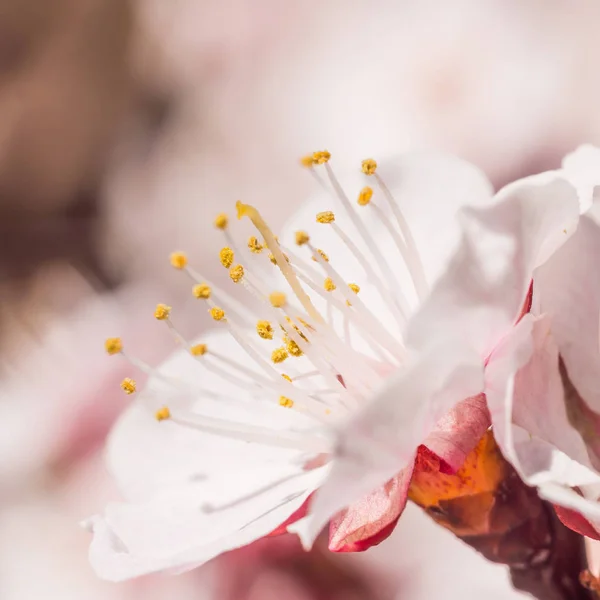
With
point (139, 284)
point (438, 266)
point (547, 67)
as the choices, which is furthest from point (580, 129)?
point (139, 284)

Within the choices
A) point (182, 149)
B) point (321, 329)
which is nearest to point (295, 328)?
point (321, 329)

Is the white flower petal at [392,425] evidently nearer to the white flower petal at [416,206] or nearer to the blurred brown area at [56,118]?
the white flower petal at [416,206]

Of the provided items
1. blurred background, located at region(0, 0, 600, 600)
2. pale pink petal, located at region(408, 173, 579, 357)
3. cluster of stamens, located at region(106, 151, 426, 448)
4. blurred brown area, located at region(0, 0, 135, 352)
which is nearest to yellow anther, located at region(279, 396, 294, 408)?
cluster of stamens, located at region(106, 151, 426, 448)

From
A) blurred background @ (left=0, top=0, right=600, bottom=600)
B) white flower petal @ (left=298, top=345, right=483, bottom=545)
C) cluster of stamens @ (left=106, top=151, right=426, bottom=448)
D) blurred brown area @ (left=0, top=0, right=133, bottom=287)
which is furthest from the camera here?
blurred brown area @ (left=0, top=0, right=133, bottom=287)

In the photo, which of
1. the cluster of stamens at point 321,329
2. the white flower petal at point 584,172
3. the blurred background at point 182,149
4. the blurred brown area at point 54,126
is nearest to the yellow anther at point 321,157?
the cluster of stamens at point 321,329

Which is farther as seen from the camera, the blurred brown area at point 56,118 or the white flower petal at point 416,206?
the blurred brown area at point 56,118

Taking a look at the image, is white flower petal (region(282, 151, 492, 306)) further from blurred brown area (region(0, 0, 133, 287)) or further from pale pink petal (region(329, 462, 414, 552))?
blurred brown area (region(0, 0, 133, 287))

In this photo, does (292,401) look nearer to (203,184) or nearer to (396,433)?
(396,433)
